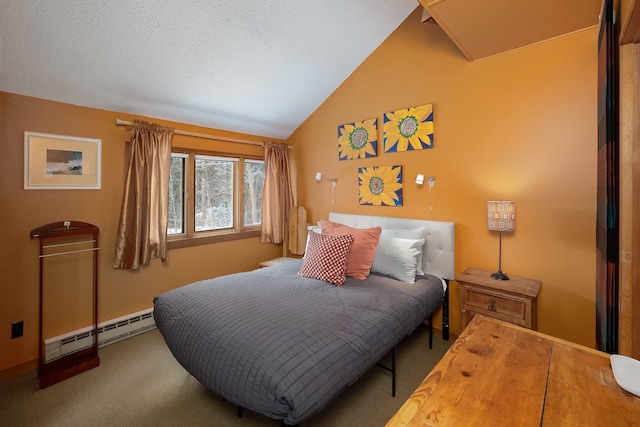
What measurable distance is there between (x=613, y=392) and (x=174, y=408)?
86.2 inches

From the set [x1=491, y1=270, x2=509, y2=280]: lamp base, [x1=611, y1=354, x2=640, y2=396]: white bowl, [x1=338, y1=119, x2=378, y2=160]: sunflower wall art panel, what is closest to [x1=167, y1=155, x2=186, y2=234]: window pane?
[x1=338, y1=119, x2=378, y2=160]: sunflower wall art panel

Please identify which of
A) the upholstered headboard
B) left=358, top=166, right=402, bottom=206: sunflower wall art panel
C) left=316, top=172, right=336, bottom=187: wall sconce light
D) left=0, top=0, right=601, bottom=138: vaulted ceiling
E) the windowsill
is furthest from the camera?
left=316, top=172, right=336, bottom=187: wall sconce light

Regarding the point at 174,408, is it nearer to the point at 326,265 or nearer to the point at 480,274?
the point at 326,265

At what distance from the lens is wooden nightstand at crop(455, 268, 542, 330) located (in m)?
1.91

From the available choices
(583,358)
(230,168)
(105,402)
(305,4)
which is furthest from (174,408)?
(305,4)

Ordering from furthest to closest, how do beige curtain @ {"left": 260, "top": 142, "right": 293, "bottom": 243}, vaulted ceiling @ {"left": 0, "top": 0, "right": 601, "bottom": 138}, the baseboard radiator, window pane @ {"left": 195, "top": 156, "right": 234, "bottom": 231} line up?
beige curtain @ {"left": 260, "top": 142, "right": 293, "bottom": 243} < window pane @ {"left": 195, "top": 156, "right": 234, "bottom": 231} < the baseboard radiator < vaulted ceiling @ {"left": 0, "top": 0, "right": 601, "bottom": 138}

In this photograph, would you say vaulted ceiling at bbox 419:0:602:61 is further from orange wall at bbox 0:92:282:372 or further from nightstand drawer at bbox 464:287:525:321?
orange wall at bbox 0:92:282:372

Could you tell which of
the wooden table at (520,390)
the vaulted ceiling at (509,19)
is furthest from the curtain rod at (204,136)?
the wooden table at (520,390)

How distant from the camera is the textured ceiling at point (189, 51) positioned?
1878 mm

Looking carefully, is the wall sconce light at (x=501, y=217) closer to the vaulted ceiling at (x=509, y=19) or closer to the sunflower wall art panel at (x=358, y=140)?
the vaulted ceiling at (x=509, y=19)

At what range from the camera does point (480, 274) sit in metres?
2.28

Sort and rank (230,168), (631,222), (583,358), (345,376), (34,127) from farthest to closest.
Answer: (230,168), (34,127), (345,376), (631,222), (583,358)

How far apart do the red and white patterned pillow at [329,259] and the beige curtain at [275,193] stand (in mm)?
1423

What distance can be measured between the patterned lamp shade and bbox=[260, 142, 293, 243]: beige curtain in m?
2.50
